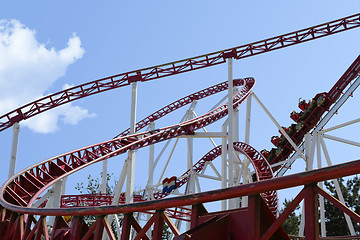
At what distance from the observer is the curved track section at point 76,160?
10.8 metres

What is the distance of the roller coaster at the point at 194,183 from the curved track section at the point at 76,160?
24 millimetres

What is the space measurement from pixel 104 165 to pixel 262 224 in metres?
14.2

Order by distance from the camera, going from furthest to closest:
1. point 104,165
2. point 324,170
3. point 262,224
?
point 104,165 < point 262,224 < point 324,170

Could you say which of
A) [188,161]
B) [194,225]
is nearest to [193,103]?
[188,161]

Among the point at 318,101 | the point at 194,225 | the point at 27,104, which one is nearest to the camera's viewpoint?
the point at 194,225

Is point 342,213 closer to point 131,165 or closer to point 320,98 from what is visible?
point 320,98

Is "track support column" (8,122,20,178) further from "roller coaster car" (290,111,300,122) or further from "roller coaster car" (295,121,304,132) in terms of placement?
"roller coaster car" (290,111,300,122)

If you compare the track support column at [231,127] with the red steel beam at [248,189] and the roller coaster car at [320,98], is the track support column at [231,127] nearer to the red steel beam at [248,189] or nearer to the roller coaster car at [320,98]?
the roller coaster car at [320,98]

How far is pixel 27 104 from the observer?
1491cm

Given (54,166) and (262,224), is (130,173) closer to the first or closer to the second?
(54,166)

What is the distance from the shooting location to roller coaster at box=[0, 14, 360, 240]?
376 centimetres

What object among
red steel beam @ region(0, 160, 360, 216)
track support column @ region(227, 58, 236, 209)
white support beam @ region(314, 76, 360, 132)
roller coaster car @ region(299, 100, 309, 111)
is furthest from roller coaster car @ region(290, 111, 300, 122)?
red steel beam @ region(0, 160, 360, 216)

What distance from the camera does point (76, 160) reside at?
12.9 meters

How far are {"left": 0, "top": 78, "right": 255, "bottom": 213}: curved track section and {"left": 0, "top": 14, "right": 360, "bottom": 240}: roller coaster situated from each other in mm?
24
